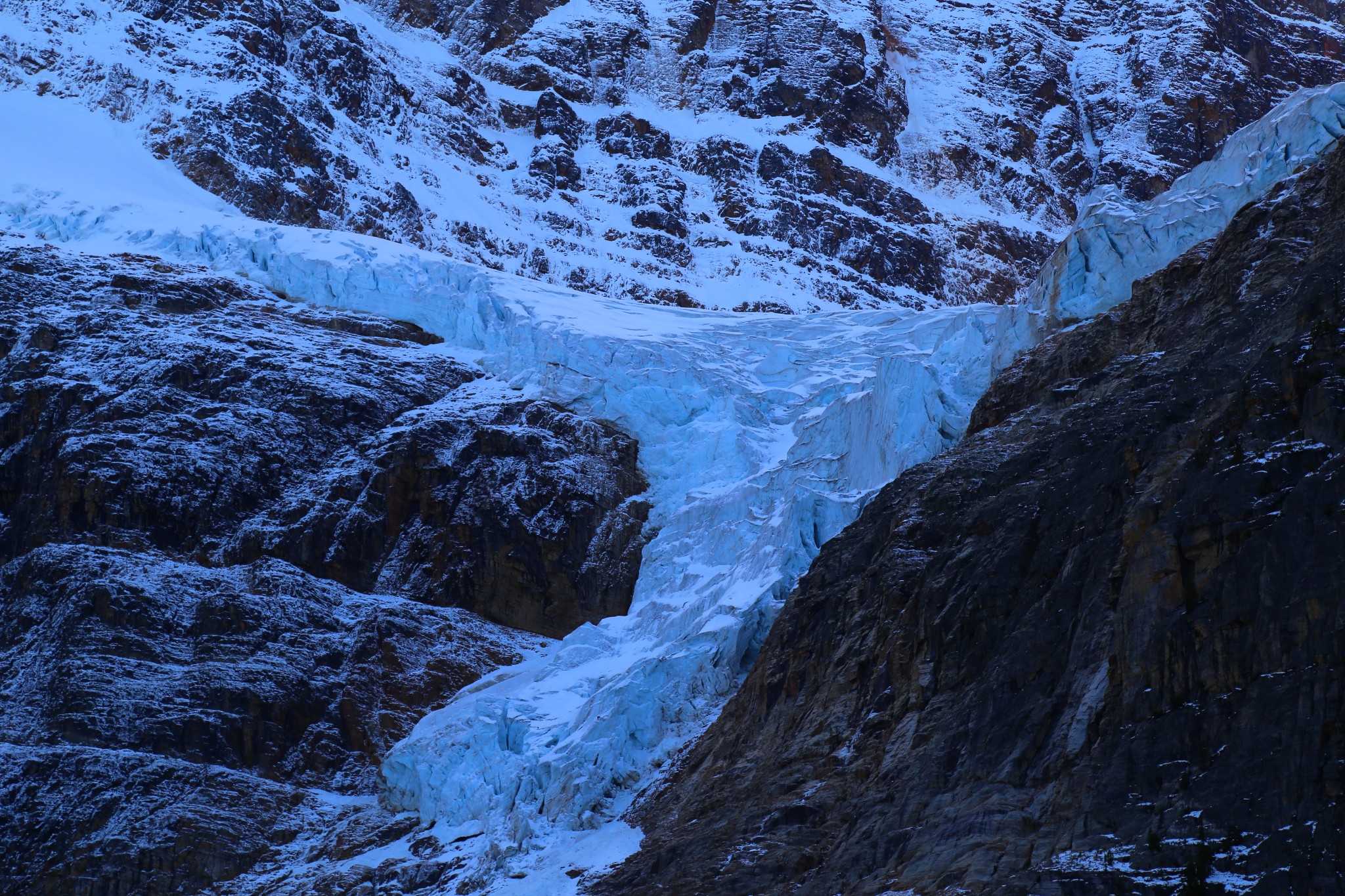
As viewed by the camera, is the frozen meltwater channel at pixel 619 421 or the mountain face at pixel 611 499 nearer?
the mountain face at pixel 611 499

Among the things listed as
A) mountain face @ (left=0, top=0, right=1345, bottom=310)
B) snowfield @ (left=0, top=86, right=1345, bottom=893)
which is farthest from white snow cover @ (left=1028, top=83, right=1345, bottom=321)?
mountain face @ (left=0, top=0, right=1345, bottom=310)

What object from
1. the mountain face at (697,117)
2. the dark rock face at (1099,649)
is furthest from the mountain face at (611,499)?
the mountain face at (697,117)

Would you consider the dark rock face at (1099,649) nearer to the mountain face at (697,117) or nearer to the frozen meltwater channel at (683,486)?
the frozen meltwater channel at (683,486)

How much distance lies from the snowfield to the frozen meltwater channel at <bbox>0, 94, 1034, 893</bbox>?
3.8 inches

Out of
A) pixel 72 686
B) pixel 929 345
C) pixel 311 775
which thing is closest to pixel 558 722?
pixel 311 775

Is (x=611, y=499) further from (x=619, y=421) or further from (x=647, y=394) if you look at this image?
(x=647, y=394)

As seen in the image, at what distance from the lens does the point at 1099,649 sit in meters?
33.3

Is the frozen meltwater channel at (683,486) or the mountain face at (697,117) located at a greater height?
the mountain face at (697,117)

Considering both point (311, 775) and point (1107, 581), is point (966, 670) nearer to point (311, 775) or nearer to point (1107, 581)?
point (1107, 581)

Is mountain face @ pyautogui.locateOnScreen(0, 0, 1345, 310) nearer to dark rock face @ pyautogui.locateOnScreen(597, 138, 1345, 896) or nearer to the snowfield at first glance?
the snowfield

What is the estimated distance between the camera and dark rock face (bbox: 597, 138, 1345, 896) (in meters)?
28.1

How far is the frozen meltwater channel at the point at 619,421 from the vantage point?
50.9 meters

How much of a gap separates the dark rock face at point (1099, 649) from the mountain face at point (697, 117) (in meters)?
51.1

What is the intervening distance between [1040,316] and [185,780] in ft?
105
